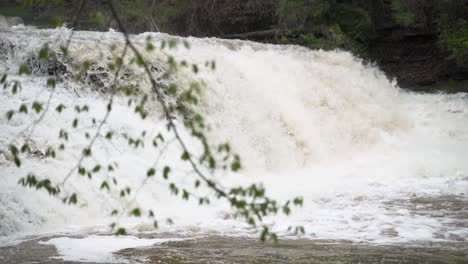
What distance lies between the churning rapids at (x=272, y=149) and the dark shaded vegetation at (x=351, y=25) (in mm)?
994

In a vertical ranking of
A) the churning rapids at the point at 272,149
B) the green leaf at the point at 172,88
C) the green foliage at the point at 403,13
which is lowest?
the green leaf at the point at 172,88

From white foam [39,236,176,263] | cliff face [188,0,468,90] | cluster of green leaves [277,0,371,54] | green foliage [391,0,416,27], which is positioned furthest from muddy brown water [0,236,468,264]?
cluster of green leaves [277,0,371,54]

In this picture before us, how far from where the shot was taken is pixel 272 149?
362 inches

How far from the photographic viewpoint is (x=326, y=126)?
1052cm

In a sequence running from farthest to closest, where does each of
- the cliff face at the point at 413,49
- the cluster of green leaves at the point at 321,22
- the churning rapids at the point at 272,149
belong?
the cluster of green leaves at the point at 321,22 → the cliff face at the point at 413,49 → the churning rapids at the point at 272,149

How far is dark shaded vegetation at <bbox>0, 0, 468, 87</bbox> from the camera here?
1346 centimetres

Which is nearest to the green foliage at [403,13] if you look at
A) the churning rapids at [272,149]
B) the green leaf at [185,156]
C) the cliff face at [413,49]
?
the cliff face at [413,49]

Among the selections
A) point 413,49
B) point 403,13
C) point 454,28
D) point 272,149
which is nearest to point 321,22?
point 403,13

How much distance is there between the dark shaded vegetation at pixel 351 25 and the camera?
1346cm

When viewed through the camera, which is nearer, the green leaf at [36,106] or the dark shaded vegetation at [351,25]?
the green leaf at [36,106]

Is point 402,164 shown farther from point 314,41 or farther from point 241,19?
point 241,19

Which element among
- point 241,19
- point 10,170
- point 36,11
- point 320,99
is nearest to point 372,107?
point 320,99

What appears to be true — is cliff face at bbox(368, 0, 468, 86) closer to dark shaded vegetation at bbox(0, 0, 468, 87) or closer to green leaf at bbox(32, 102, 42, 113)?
dark shaded vegetation at bbox(0, 0, 468, 87)

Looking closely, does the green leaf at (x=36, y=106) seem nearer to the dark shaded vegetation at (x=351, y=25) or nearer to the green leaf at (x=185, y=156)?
the green leaf at (x=185, y=156)
